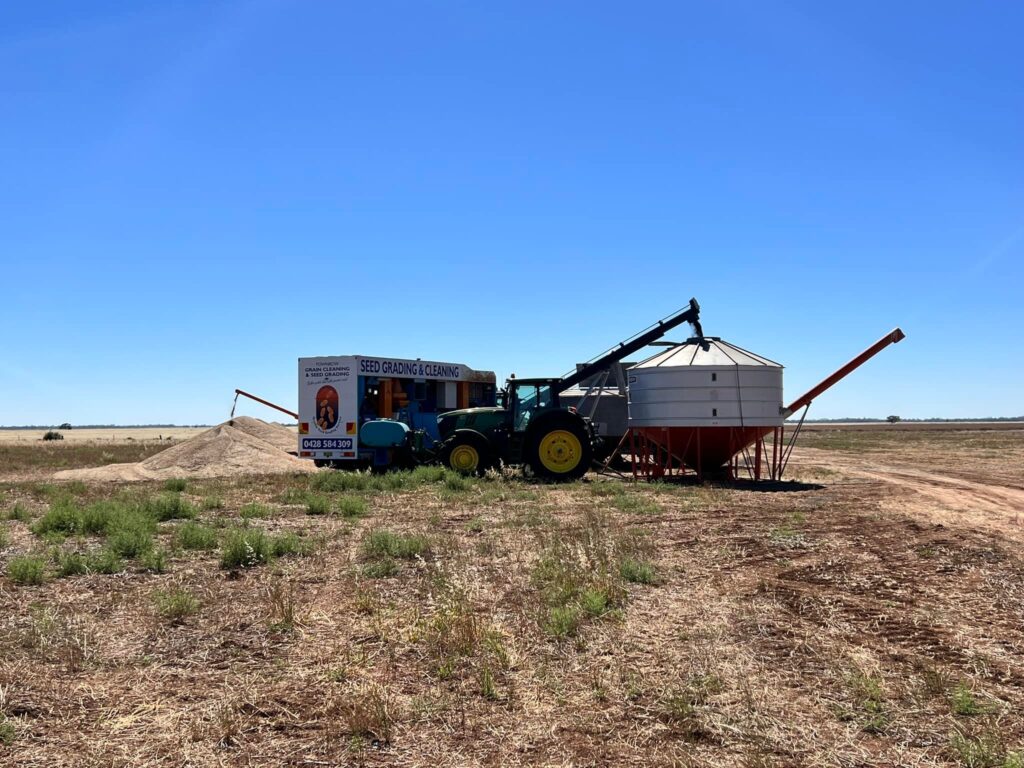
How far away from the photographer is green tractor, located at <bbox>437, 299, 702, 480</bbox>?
805 inches

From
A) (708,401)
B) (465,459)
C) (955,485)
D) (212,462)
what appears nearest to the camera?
(955,485)

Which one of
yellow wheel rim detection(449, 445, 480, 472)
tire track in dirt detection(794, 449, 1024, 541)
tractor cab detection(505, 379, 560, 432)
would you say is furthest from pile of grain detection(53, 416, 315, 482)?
tire track in dirt detection(794, 449, 1024, 541)

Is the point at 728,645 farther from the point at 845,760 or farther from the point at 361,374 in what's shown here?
the point at 361,374

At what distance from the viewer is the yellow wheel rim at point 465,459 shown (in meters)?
21.0

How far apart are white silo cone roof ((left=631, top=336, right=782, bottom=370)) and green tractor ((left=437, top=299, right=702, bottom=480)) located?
62 centimetres

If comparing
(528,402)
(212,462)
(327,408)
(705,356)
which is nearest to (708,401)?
(705,356)

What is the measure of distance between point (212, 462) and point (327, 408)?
23.0 ft

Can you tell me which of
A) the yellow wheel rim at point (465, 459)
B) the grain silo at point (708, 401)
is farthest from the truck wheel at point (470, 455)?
the grain silo at point (708, 401)

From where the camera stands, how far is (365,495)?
17234mm

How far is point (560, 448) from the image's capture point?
20.5 meters

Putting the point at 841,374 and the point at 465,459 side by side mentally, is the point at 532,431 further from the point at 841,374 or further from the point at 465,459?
the point at 841,374

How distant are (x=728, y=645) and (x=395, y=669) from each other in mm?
2594

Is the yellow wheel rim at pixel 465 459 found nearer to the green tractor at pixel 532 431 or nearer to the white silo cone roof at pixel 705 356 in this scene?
the green tractor at pixel 532 431

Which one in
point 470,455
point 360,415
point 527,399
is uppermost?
point 527,399
